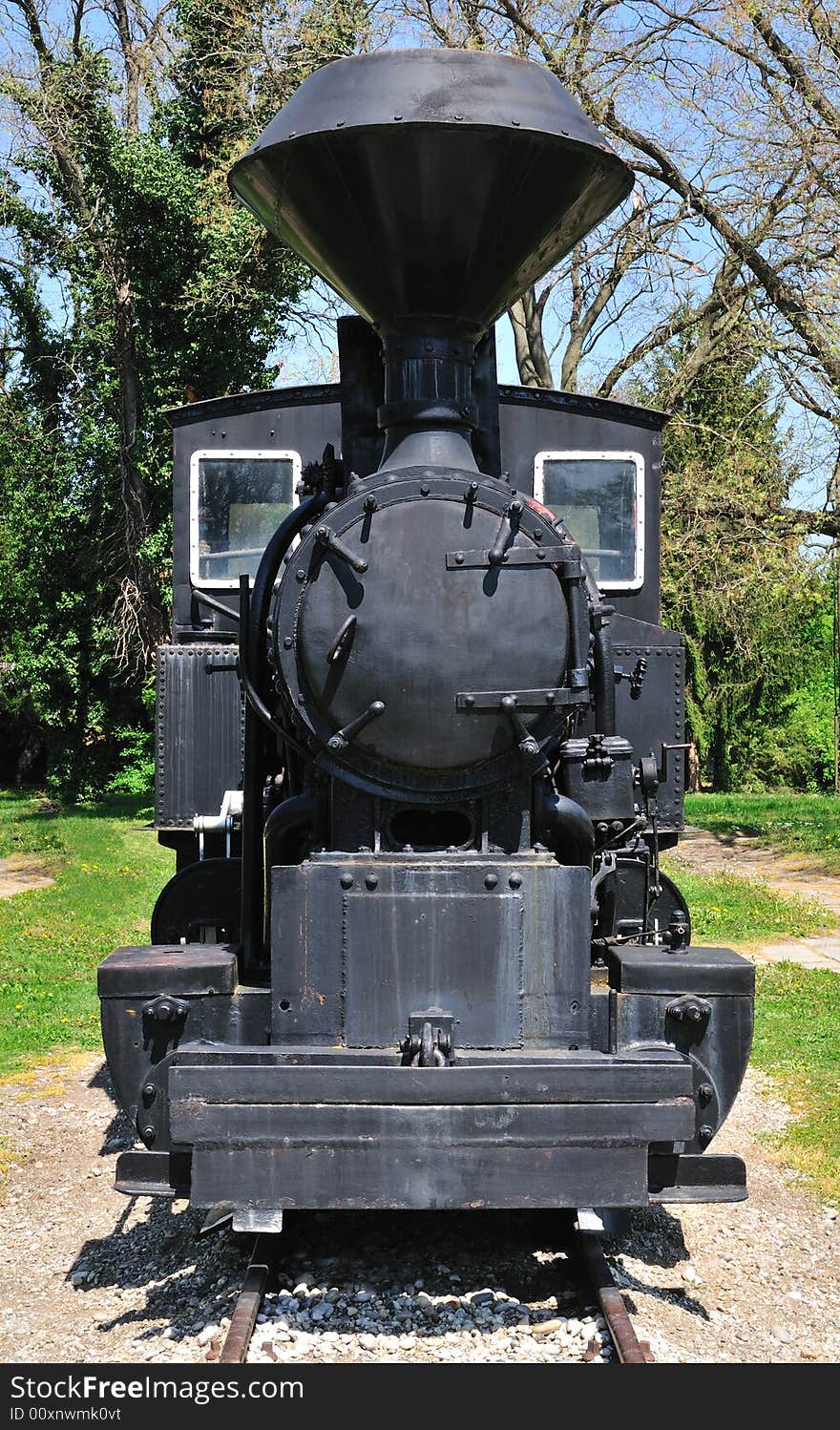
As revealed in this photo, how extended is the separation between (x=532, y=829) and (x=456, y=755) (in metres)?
0.46

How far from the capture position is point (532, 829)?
4.49 m

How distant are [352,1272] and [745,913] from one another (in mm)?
8464

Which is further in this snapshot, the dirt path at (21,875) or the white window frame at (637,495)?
the dirt path at (21,875)

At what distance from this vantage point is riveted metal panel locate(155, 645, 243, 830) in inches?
254

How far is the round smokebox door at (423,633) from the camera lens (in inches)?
163

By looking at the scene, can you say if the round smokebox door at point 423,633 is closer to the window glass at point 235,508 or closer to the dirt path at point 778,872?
the window glass at point 235,508

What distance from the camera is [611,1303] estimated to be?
3910mm

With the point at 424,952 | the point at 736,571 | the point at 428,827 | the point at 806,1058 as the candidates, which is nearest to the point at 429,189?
the point at 428,827

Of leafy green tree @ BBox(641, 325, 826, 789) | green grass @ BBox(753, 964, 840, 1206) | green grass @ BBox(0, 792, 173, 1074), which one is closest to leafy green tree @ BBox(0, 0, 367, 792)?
green grass @ BBox(0, 792, 173, 1074)

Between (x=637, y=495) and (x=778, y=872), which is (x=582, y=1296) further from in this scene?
(x=778, y=872)

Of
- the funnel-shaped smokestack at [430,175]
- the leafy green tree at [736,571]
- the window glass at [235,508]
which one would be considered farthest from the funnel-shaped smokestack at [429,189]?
the leafy green tree at [736,571]

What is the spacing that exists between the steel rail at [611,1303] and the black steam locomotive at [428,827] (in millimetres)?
295

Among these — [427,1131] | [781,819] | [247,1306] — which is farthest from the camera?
[781,819]

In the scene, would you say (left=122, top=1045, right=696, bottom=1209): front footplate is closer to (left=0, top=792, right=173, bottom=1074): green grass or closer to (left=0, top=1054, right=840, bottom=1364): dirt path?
(left=0, top=1054, right=840, bottom=1364): dirt path
